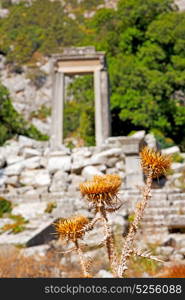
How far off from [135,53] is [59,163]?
10.4m

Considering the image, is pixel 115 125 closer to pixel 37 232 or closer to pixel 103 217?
pixel 37 232

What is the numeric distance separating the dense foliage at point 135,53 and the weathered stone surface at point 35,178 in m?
5.95

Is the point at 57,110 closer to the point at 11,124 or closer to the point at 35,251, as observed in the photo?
the point at 11,124

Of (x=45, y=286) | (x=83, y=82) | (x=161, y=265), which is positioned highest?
(x=83, y=82)

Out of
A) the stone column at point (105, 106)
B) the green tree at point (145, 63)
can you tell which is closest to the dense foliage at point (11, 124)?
the green tree at point (145, 63)

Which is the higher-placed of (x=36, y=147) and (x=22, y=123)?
(x=22, y=123)

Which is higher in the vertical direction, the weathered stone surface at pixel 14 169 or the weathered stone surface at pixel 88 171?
the weathered stone surface at pixel 14 169

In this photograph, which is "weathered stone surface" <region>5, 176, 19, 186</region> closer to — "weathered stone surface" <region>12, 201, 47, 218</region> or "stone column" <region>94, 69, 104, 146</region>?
"weathered stone surface" <region>12, 201, 47, 218</region>

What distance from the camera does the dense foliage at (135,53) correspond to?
56.6 feet

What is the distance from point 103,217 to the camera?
5.55 ft

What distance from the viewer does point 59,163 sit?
1150 centimetres

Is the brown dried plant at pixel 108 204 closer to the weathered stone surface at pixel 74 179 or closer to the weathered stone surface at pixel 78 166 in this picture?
the weathered stone surface at pixel 74 179

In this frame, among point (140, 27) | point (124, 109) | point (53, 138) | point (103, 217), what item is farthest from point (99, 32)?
point (103, 217)

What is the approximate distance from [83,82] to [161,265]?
15.2m
